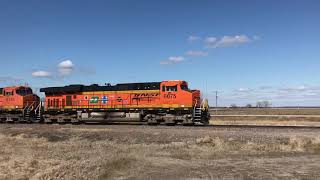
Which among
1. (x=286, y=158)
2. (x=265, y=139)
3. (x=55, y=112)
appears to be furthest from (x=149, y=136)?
(x=55, y=112)

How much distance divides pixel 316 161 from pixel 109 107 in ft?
82.0

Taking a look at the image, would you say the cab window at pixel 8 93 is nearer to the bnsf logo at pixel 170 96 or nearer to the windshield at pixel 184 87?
the bnsf logo at pixel 170 96

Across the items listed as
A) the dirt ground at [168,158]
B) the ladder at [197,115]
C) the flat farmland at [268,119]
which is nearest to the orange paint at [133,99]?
the ladder at [197,115]

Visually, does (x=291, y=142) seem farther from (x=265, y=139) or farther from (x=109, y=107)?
(x=109, y=107)

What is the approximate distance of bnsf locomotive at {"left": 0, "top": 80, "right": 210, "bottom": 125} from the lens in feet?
110

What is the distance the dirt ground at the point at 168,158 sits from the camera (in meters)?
12.0

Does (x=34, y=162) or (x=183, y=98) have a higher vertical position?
(x=183, y=98)

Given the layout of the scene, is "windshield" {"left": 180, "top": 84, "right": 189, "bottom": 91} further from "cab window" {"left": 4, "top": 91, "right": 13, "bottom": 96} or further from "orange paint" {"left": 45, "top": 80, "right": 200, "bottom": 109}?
"cab window" {"left": 4, "top": 91, "right": 13, "bottom": 96}

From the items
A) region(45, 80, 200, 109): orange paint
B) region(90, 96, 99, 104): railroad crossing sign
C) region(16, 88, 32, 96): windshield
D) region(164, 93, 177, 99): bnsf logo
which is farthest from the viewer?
region(16, 88, 32, 96): windshield

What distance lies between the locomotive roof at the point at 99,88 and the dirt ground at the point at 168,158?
41.3 feet

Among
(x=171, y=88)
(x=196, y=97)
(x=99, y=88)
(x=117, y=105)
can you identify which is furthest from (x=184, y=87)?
(x=99, y=88)

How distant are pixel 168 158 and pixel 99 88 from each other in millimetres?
23741

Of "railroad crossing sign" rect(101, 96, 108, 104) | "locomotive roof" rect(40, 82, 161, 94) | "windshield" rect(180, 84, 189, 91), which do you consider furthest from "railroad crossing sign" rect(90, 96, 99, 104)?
"windshield" rect(180, 84, 189, 91)

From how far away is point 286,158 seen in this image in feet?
50.2
